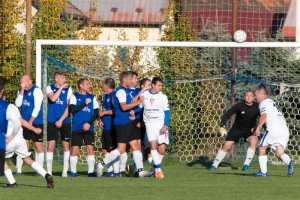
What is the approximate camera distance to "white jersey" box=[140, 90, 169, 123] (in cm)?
1290

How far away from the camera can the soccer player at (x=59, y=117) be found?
1302cm

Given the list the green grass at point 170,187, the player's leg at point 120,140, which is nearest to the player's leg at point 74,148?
the green grass at point 170,187

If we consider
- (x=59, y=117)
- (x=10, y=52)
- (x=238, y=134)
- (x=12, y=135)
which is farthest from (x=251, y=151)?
(x=12, y=135)

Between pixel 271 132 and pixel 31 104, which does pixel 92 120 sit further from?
pixel 271 132

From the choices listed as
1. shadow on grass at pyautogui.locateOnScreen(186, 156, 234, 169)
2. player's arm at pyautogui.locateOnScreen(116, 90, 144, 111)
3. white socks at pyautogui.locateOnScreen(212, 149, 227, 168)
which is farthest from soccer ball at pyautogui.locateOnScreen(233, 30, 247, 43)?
player's arm at pyautogui.locateOnScreen(116, 90, 144, 111)

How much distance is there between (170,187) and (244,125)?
4353 mm

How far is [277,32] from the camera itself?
18.7m

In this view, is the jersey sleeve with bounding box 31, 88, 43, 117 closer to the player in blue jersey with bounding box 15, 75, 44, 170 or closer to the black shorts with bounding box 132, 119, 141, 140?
the player in blue jersey with bounding box 15, 75, 44, 170

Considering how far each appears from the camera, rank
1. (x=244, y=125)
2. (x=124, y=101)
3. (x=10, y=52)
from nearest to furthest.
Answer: (x=124, y=101) → (x=244, y=125) → (x=10, y=52)

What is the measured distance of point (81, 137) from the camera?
13070mm

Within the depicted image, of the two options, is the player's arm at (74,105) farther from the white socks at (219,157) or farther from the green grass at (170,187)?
the white socks at (219,157)

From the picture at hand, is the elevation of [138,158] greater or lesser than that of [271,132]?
lesser

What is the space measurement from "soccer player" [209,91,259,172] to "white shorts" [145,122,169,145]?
197 centimetres

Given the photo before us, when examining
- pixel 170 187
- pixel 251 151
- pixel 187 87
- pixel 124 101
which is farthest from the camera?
pixel 187 87
